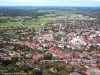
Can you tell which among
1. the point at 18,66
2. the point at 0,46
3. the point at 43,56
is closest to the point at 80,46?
the point at 43,56

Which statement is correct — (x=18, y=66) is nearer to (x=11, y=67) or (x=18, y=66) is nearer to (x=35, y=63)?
(x=11, y=67)

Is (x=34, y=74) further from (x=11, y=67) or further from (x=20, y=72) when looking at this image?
(x=11, y=67)

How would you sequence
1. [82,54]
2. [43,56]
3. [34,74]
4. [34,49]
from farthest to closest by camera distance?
1. [34,49]
2. [82,54]
3. [43,56]
4. [34,74]

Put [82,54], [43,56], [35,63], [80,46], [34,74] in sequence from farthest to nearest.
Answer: [80,46] < [82,54] < [43,56] < [35,63] < [34,74]

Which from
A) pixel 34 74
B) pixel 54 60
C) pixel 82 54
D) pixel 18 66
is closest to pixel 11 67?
pixel 18 66

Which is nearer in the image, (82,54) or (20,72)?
(20,72)

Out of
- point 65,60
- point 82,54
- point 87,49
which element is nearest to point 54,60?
point 65,60

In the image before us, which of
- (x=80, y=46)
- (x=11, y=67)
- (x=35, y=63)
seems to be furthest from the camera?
(x=80, y=46)

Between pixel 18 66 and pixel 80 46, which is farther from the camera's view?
pixel 80 46

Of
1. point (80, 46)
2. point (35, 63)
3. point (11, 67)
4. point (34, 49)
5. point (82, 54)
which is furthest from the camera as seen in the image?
point (80, 46)
